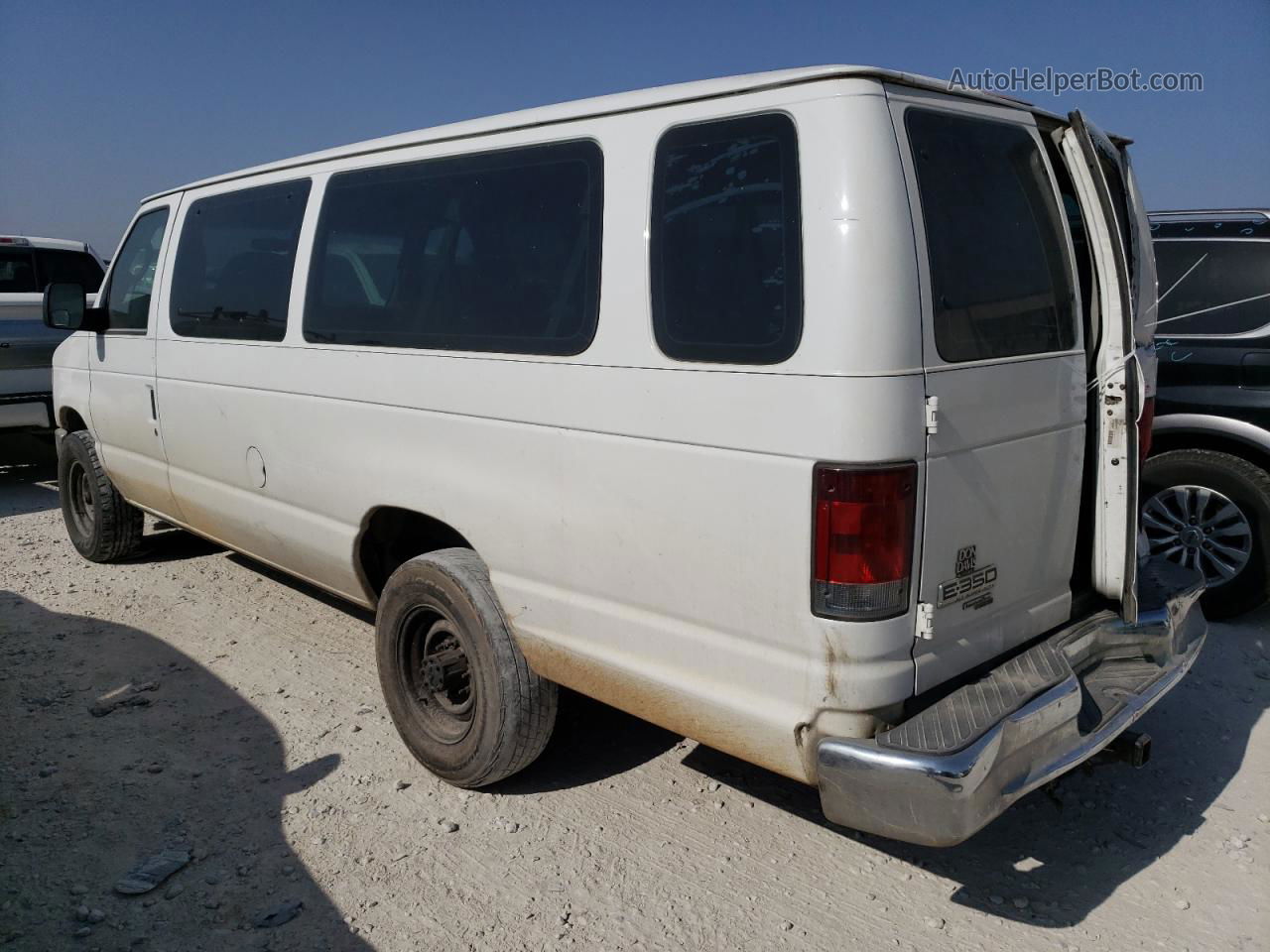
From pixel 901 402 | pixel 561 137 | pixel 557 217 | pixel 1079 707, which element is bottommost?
pixel 1079 707

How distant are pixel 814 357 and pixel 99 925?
254 cm

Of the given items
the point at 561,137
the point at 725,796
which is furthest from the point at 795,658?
the point at 561,137

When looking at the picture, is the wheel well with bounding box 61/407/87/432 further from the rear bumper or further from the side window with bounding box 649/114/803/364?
the rear bumper

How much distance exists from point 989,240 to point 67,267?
9424 mm

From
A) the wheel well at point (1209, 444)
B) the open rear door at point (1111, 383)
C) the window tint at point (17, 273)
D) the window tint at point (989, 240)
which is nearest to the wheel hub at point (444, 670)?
the window tint at point (989, 240)

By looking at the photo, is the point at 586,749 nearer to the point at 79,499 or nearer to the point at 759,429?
the point at 759,429

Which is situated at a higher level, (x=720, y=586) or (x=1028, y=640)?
(x=720, y=586)

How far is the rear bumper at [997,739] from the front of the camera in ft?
7.56

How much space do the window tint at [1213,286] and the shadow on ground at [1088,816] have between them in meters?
1.95

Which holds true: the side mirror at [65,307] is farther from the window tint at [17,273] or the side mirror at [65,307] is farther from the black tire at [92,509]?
the window tint at [17,273]

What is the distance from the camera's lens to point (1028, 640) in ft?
9.68

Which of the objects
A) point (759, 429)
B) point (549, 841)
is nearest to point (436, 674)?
point (549, 841)

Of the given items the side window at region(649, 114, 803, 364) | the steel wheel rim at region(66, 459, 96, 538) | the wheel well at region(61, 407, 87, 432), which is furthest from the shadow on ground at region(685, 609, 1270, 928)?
the wheel well at region(61, 407, 87, 432)

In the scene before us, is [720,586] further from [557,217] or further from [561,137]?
[561,137]
